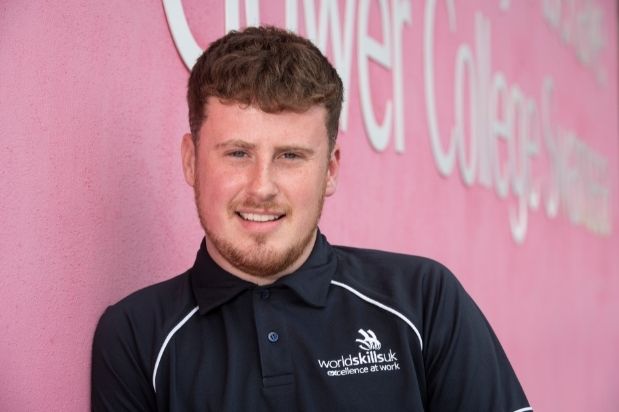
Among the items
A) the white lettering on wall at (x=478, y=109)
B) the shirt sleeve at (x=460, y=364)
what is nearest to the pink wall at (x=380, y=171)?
the white lettering on wall at (x=478, y=109)

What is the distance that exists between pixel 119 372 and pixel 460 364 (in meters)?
0.43

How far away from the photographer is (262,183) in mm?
1161

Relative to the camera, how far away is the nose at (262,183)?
3.80ft

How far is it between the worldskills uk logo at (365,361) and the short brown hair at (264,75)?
284 millimetres

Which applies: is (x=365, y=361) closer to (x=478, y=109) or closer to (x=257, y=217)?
(x=257, y=217)

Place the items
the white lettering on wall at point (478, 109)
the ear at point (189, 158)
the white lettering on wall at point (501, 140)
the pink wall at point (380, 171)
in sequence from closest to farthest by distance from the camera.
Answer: the pink wall at point (380, 171) < the ear at point (189, 158) < the white lettering on wall at point (478, 109) < the white lettering on wall at point (501, 140)

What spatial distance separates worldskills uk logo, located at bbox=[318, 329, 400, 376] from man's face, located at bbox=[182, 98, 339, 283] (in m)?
0.13

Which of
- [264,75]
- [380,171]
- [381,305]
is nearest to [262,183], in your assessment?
[264,75]

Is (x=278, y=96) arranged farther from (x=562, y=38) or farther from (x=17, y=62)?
(x=562, y=38)

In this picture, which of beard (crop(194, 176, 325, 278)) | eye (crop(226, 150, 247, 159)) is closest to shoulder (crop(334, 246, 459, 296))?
beard (crop(194, 176, 325, 278))

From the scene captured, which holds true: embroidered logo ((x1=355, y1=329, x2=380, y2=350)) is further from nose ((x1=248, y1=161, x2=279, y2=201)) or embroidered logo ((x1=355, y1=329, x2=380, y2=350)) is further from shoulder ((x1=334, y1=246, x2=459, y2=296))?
nose ((x1=248, y1=161, x2=279, y2=201))

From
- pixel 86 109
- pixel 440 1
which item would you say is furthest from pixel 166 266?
pixel 440 1

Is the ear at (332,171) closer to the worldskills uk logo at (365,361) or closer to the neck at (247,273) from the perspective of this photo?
the neck at (247,273)

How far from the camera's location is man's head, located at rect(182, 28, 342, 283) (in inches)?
46.0
